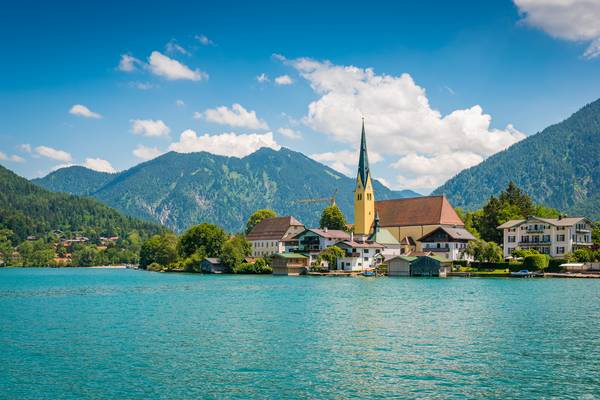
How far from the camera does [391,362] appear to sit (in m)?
28.0

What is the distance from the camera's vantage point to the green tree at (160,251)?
544 feet

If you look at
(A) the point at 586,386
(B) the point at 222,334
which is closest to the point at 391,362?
(A) the point at 586,386

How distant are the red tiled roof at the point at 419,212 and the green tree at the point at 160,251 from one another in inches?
2236

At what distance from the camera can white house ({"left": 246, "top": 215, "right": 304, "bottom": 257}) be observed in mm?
150625

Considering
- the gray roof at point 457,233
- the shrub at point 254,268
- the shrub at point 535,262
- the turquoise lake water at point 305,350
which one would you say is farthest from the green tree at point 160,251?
the turquoise lake water at point 305,350

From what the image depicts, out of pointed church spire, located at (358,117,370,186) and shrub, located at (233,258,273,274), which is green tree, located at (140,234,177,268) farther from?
pointed church spire, located at (358,117,370,186)

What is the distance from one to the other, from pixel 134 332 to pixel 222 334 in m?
5.74

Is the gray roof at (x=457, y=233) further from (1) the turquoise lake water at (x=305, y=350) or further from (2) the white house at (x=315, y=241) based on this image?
(1) the turquoise lake water at (x=305, y=350)

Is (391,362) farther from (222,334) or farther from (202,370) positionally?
(222,334)

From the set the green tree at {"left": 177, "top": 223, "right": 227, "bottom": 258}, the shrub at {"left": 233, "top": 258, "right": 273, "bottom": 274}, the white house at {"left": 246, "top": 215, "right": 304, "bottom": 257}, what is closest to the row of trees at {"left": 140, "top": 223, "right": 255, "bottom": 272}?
the green tree at {"left": 177, "top": 223, "right": 227, "bottom": 258}

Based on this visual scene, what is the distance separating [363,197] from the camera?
149625 mm

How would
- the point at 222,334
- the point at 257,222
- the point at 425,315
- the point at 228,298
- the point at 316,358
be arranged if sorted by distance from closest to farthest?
the point at 316,358 < the point at 222,334 < the point at 425,315 < the point at 228,298 < the point at 257,222

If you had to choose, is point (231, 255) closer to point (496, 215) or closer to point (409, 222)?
point (409, 222)

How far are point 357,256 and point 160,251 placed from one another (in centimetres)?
6925
